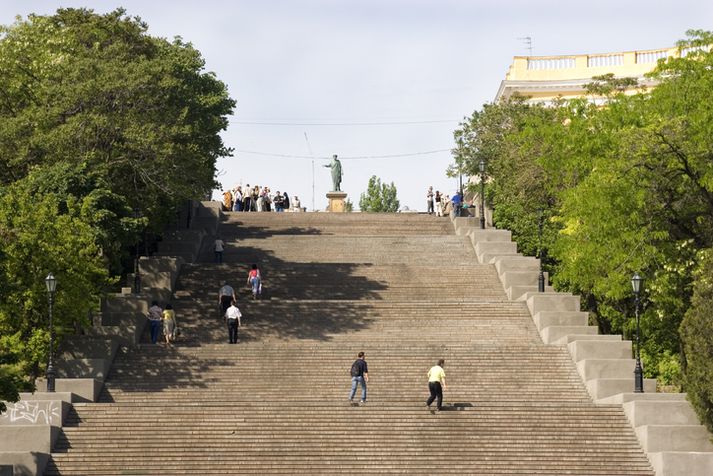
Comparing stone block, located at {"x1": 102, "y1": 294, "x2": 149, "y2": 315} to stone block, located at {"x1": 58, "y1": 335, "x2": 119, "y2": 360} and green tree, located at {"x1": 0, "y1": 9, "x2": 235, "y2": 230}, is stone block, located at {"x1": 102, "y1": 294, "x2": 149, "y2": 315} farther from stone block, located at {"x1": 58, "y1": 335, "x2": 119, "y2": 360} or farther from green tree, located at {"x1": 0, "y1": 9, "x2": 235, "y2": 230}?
stone block, located at {"x1": 58, "y1": 335, "x2": 119, "y2": 360}

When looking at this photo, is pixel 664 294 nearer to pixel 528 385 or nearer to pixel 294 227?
pixel 528 385

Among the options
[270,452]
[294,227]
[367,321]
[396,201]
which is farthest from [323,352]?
[396,201]

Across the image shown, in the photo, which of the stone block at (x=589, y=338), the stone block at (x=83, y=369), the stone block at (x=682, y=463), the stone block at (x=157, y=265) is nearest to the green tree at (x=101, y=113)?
the stone block at (x=157, y=265)

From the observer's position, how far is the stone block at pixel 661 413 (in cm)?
3938

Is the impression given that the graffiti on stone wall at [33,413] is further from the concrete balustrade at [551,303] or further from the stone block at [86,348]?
the concrete balustrade at [551,303]

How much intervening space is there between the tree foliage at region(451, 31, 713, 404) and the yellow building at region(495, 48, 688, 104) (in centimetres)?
2743

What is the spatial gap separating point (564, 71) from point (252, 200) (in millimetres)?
19408

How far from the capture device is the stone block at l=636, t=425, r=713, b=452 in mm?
38312

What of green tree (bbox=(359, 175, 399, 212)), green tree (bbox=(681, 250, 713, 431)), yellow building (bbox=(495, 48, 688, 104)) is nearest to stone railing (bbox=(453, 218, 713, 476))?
green tree (bbox=(681, 250, 713, 431))

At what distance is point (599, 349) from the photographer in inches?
1791

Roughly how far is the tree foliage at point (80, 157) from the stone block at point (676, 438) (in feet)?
51.5

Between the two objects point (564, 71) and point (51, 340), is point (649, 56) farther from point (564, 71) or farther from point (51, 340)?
point (51, 340)

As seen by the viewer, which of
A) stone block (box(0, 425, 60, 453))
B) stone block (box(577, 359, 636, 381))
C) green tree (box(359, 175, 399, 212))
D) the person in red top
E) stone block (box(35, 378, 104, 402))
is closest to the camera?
stone block (box(0, 425, 60, 453))

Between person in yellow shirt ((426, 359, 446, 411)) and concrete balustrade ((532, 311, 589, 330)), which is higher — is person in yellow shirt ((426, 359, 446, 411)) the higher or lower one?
the lower one
